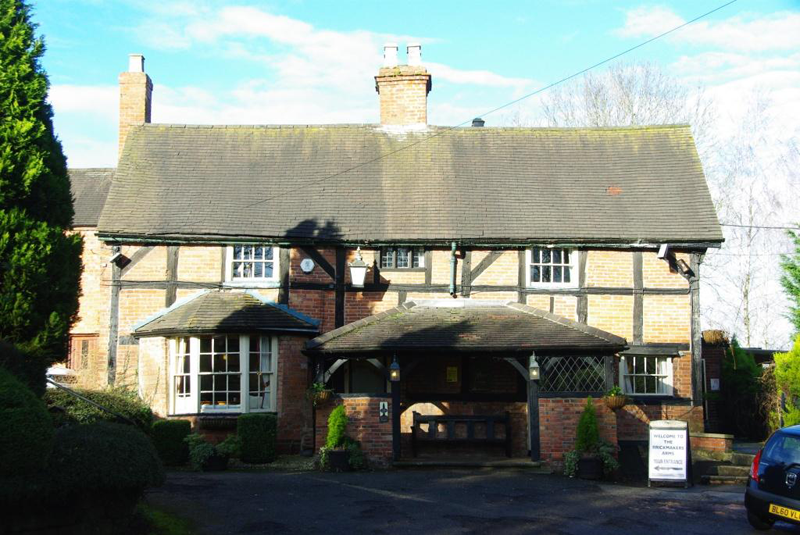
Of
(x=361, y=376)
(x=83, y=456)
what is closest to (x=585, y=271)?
(x=361, y=376)

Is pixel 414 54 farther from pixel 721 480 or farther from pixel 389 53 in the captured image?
pixel 721 480

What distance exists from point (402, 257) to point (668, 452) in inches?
282

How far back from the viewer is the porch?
15.7 metres

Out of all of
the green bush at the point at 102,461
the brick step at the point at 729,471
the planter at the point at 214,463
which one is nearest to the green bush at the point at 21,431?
the green bush at the point at 102,461

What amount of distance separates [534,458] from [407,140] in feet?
29.7

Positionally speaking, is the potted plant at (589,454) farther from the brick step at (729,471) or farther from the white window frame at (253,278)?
the white window frame at (253,278)

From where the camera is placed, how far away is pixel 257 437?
646 inches

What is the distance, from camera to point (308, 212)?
1931cm

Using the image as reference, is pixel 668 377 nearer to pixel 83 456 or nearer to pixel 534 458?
pixel 534 458

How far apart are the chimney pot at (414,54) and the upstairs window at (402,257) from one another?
5.48 metres

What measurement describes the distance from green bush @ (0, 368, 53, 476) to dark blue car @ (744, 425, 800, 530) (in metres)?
8.37

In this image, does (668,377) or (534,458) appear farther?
(668,377)

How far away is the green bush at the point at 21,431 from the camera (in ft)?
26.2

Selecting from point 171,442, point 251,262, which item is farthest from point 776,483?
point 251,262
